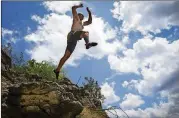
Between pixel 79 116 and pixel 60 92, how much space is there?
3.42ft

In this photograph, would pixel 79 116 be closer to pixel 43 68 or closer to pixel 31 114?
pixel 31 114

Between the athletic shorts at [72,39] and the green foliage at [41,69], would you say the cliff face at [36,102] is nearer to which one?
the athletic shorts at [72,39]

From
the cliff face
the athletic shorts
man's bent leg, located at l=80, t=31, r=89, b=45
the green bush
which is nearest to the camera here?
the cliff face

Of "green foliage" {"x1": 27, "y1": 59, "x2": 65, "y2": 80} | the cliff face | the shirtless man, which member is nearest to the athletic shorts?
the shirtless man

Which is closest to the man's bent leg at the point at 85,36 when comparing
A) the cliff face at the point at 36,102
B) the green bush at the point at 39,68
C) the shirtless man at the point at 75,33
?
the shirtless man at the point at 75,33

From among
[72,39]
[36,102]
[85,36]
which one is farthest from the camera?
[72,39]

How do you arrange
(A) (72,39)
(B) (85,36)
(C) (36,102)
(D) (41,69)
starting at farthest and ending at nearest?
1. (D) (41,69)
2. (A) (72,39)
3. (B) (85,36)
4. (C) (36,102)

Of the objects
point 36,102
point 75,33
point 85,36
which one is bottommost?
point 36,102

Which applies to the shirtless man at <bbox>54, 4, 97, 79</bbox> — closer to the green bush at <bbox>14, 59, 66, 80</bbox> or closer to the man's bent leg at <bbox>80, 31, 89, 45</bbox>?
the man's bent leg at <bbox>80, 31, 89, 45</bbox>

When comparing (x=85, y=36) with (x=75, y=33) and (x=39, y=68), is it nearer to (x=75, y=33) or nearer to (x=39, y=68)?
(x=75, y=33)

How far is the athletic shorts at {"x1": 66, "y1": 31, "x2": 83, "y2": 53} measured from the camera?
28.7 ft

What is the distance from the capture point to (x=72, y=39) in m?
8.79

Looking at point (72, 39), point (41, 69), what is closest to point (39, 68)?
point (41, 69)

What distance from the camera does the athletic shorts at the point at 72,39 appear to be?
28.7ft
